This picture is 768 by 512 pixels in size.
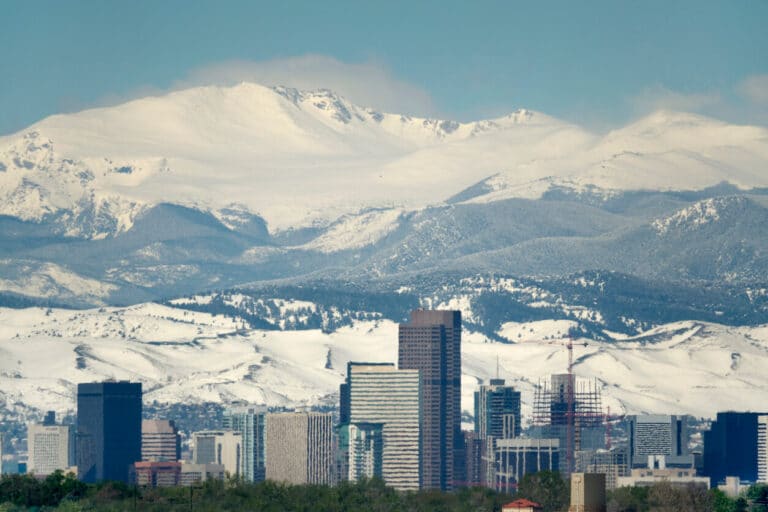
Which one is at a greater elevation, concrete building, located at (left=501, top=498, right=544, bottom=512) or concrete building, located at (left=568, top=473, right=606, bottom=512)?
concrete building, located at (left=568, top=473, right=606, bottom=512)

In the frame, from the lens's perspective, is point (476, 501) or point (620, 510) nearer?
point (620, 510)

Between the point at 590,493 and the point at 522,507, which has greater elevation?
the point at 590,493

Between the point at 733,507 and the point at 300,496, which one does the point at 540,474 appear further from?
the point at 733,507

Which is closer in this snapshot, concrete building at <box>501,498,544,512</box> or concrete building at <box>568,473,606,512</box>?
concrete building at <box>568,473,606,512</box>

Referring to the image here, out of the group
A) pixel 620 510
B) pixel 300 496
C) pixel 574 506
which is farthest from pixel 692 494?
pixel 574 506

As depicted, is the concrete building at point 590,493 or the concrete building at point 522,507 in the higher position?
the concrete building at point 590,493

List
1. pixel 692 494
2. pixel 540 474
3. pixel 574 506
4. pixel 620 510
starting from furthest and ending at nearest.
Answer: pixel 540 474, pixel 692 494, pixel 620 510, pixel 574 506

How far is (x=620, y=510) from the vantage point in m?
133

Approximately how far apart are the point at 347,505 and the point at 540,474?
22.4 metres

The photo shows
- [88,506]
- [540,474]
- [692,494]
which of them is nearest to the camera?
[88,506]

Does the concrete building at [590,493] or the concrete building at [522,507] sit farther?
the concrete building at [522,507]

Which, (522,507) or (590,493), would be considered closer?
(590,493)

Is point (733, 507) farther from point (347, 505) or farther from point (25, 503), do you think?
point (25, 503)

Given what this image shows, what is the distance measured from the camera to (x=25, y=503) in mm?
126188
